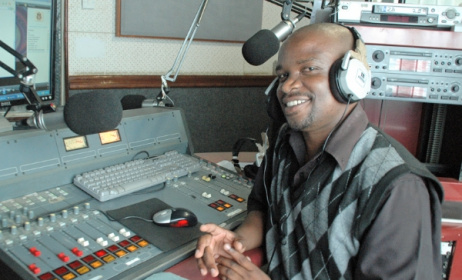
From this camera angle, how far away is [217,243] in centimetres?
88

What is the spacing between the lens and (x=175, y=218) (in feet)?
2.89

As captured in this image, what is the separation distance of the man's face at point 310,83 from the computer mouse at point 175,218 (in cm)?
30

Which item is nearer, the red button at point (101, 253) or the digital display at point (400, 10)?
the red button at point (101, 253)

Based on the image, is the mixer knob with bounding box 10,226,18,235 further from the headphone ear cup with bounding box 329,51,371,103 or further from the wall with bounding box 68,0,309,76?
the wall with bounding box 68,0,309,76

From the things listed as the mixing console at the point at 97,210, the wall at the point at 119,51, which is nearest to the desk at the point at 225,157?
the mixing console at the point at 97,210

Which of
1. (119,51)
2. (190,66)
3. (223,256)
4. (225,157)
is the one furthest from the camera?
(190,66)

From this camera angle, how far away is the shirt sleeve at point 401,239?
685 mm

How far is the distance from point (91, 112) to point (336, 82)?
498 mm

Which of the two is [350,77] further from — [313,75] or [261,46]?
[261,46]

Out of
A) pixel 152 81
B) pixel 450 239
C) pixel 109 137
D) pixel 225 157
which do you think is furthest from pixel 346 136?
pixel 152 81

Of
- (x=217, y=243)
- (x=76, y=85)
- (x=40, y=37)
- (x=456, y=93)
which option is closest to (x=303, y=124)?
(x=217, y=243)

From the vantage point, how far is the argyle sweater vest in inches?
29.0

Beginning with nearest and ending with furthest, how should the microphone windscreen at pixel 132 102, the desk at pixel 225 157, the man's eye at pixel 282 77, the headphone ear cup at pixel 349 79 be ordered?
1. the headphone ear cup at pixel 349 79
2. the man's eye at pixel 282 77
3. the microphone windscreen at pixel 132 102
4. the desk at pixel 225 157

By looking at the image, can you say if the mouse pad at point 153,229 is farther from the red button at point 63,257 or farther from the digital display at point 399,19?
the digital display at point 399,19
